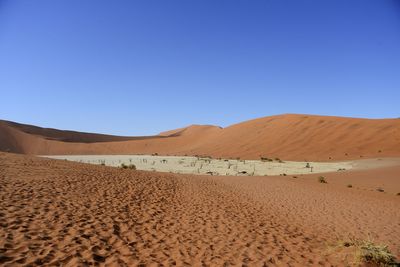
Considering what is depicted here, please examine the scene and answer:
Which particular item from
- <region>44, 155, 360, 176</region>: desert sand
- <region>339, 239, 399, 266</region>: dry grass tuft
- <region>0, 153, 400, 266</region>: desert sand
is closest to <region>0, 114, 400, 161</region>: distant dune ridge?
<region>44, 155, 360, 176</region>: desert sand

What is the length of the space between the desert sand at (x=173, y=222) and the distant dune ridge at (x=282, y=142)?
2234 cm

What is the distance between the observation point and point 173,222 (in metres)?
A: 8.12

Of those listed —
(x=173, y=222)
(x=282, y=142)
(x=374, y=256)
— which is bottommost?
(x=374, y=256)

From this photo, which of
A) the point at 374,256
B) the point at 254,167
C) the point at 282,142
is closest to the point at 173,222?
the point at 374,256

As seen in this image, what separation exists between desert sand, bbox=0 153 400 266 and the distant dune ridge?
22.3 meters

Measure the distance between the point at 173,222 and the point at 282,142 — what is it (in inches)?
1446

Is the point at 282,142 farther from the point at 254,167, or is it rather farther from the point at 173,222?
the point at 173,222

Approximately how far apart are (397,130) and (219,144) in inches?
1005

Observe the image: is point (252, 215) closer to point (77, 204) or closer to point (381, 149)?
point (77, 204)

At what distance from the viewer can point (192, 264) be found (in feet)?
18.1

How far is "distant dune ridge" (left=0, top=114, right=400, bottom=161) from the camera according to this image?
3478 cm

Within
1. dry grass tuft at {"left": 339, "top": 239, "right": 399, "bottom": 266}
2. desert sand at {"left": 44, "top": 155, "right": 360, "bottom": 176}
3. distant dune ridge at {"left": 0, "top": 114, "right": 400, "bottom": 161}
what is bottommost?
dry grass tuft at {"left": 339, "top": 239, "right": 399, "bottom": 266}

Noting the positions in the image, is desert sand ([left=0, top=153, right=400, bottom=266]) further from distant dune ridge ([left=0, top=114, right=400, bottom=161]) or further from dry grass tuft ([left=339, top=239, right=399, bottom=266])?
distant dune ridge ([left=0, top=114, right=400, bottom=161])

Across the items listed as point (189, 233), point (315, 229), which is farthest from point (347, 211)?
point (189, 233)
